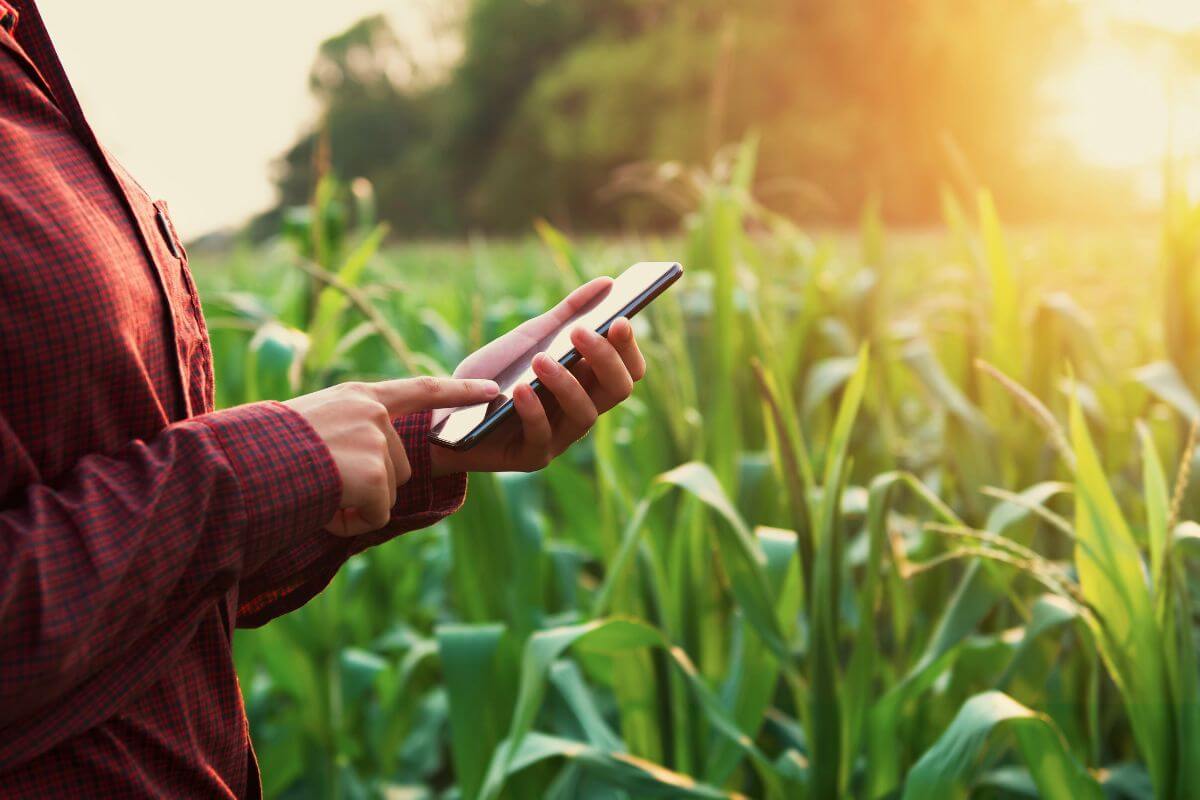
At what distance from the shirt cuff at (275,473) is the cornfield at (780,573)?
0.55 metres

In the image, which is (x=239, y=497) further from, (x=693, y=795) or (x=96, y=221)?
(x=693, y=795)

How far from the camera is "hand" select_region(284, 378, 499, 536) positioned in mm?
657

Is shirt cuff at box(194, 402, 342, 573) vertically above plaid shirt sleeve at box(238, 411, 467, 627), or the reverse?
shirt cuff at box(194, 402, 342, 573)

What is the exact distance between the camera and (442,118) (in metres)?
27.4

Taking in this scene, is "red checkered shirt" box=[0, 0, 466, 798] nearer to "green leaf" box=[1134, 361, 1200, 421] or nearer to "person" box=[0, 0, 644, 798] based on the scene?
"person" box=[0, 0, 644, 798]

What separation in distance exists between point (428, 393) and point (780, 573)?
2.32 feet

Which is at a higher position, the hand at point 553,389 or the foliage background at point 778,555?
the hand at point 553,389

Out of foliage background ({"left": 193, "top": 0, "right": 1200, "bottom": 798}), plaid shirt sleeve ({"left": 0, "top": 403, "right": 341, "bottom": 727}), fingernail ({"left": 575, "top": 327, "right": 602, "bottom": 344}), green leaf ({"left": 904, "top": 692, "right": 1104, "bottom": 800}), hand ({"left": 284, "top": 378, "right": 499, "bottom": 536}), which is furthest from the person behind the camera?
foliage background ({"left": 193, "top": 0, "right": 1200, "bottom": 798})

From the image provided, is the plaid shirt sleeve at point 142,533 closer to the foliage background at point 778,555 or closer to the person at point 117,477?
the person at point 117,477

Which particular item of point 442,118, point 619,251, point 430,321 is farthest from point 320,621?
point 442,118

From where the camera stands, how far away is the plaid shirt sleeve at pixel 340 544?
84 centimetres

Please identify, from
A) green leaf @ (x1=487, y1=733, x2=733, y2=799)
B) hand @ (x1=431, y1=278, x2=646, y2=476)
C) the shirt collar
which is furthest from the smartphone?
green leaf @ (x1=487, y1=733, x2=733, y2=799)

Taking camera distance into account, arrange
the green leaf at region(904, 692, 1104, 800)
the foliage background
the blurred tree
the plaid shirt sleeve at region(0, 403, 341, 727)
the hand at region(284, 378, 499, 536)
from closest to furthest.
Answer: the plaid shirt sleeve at region(0, 403, 341, 727)
the hand at region(284, 378, 499, 536)
the green leaf at region(904, 692, 1104, 800)
the foliage background
the blurred tree

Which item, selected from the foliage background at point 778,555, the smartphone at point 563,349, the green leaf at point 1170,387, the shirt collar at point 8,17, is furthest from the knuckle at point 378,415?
the green leaf at point 1170,387
